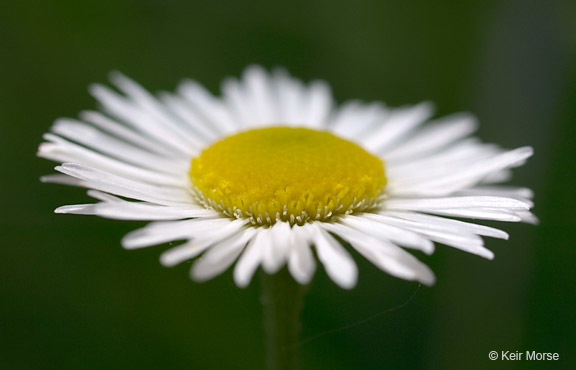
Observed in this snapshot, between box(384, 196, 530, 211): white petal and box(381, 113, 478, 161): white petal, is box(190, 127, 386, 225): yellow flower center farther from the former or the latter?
box(381, 113, 478, 161): white petal

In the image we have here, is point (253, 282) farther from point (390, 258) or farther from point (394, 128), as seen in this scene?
point (390, 258)

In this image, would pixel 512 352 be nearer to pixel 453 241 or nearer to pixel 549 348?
pixel 549 348

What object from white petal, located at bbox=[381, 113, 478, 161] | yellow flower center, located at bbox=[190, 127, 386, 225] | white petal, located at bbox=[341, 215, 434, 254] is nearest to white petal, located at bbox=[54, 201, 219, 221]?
yellow flower center, located at bbox=[190, 127, 386, 225]

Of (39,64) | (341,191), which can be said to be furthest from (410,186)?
(39,64)

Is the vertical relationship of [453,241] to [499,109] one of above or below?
below

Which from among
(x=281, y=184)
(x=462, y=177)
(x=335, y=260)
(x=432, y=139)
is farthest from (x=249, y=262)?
(x=432, y=139)

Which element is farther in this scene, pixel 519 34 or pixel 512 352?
pixel 519 34
